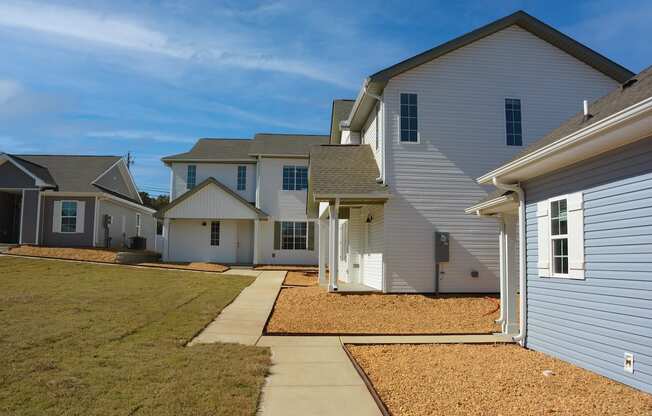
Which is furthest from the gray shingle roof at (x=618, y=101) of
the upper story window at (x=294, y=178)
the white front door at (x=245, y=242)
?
the white front door at (x=245, y=242)

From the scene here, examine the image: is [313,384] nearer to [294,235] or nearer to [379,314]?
[379,314]

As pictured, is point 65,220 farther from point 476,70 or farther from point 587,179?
point 587,179

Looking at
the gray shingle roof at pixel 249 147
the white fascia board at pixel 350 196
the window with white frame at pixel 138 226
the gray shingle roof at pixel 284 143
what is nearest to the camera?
the white fascia board at pixel 350 196

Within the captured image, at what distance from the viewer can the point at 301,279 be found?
20.5 m

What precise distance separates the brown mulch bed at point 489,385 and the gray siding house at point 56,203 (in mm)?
20920

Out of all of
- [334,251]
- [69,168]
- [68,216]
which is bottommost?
[334,251]

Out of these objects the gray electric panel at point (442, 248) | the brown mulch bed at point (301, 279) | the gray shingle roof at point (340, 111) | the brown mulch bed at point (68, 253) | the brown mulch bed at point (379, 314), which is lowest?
the brown mulch bed at point (379, 314)

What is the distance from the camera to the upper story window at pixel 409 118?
50.6ft

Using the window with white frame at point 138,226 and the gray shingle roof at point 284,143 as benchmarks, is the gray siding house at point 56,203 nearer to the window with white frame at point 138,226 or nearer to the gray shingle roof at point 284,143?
the window with white frame at point 138,226

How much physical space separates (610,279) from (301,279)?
1494 cm

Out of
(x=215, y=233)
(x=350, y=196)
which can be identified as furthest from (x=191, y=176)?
(x=350, y=196)

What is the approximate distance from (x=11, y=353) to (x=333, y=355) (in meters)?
4.56

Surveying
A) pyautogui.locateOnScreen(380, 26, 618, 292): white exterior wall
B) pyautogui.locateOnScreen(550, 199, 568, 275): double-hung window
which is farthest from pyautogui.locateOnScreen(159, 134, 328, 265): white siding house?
pyautogui.locateOnScreen(550, 199, 568, 275): double-hung window

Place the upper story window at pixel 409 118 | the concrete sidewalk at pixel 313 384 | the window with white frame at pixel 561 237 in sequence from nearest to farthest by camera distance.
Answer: the concrete sidewalk at pixel 313 384 < the window with white frame at pixel 561 237 < the upper story window at pixel 409 118
